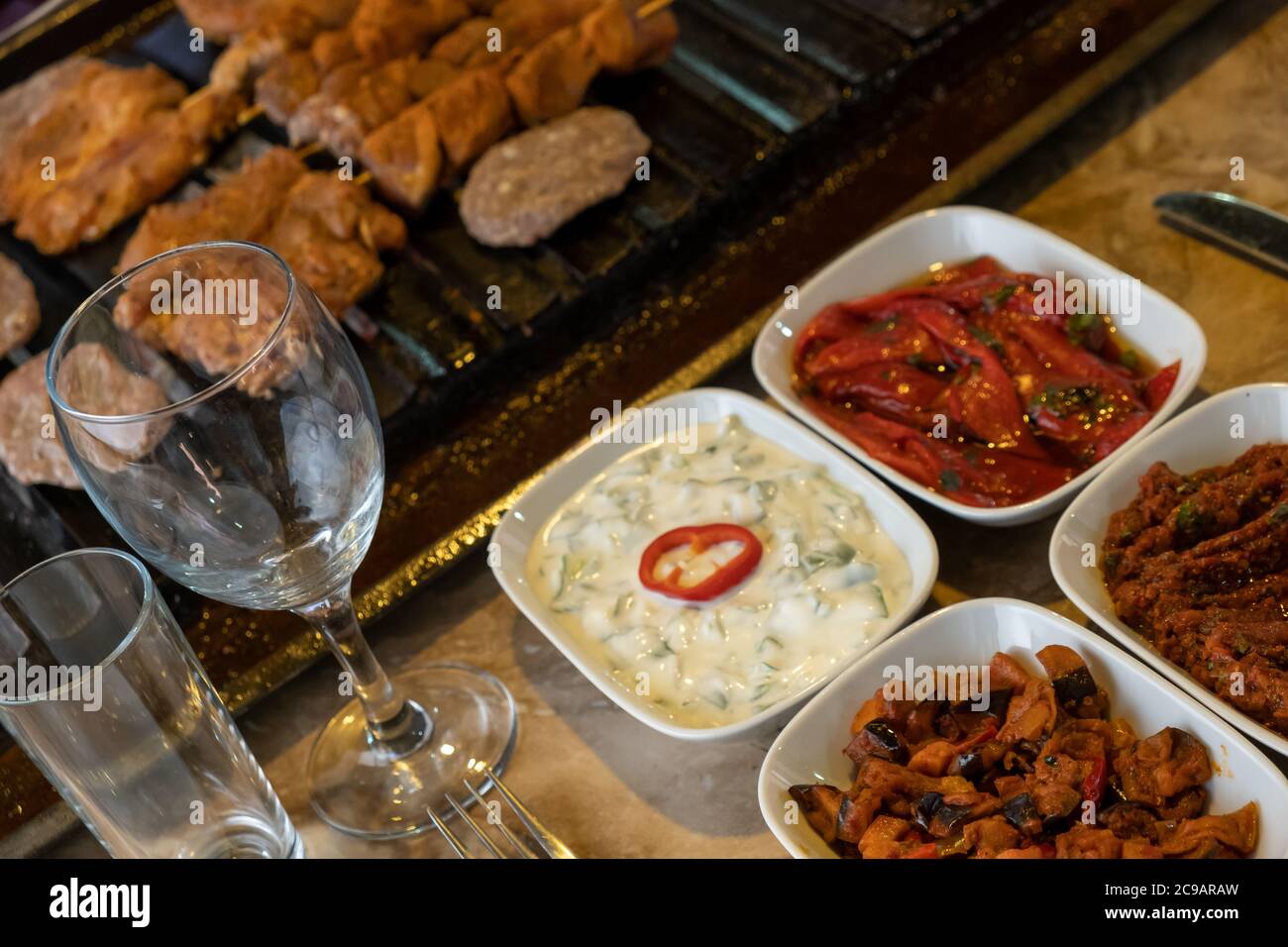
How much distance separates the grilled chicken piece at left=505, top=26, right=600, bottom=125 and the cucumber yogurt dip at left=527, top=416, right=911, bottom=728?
1014 millimetres

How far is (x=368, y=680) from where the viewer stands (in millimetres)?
2482

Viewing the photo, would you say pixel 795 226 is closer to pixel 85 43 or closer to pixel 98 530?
pixel 98 530

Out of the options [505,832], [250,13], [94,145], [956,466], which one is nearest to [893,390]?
[956,466]

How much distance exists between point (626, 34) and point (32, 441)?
5.21 feet

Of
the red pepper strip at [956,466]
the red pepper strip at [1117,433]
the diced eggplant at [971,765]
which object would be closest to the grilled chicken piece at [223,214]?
the red pepper strip at [956,466]

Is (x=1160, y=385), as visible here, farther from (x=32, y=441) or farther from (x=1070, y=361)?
(x=32, y=441)

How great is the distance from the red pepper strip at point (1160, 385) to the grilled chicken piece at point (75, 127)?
8.14ft

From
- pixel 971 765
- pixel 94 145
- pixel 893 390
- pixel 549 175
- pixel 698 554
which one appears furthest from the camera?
pixel 94 145

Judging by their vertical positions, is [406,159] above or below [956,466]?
above

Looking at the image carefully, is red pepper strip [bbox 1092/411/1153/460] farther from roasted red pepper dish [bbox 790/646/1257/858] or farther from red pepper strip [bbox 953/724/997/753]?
red pepper strip [bbox 953/724/997/753]

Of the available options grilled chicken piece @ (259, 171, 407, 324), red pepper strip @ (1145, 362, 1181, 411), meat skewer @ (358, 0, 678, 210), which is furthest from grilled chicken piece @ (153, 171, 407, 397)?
red pepper strip @ (1145, 362, 1181, 411)

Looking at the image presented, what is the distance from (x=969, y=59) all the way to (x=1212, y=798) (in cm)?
188
